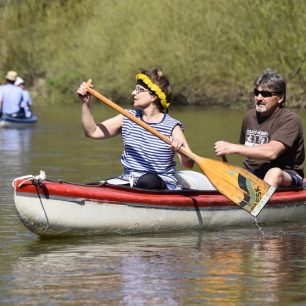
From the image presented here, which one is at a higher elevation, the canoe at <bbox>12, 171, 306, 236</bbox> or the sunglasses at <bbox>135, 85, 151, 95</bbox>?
the sunglasses at <bbox>135, 85, 151, 95</bbox>

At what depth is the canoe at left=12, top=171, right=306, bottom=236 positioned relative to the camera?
30.0 feet

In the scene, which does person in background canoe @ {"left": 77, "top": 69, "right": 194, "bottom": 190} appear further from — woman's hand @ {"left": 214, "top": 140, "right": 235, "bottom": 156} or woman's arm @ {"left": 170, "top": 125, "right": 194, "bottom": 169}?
woman's hand @ {"left": 214, "top": 140, "right": 235, "bottom": 156}

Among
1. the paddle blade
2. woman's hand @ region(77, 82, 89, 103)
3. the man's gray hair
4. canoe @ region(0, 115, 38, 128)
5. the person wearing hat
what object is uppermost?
the man's gray hair

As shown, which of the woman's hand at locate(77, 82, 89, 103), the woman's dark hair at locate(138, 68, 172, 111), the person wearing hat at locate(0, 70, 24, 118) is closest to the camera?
the woman's hand at locate(77, 82, 89, 103)

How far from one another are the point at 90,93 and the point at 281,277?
8.48ft

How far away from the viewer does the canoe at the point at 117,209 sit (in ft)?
30.0

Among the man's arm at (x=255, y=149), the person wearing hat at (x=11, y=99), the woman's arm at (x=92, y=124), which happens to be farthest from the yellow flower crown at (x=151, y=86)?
the person wearing hat at (x=11, y=99)

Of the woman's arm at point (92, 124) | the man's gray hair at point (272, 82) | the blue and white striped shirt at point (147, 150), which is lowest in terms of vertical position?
the blue and white striped shirt at point (147, 150)

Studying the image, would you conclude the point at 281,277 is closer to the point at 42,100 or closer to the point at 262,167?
the point at 262,167

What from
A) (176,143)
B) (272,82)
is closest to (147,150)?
(176,143)

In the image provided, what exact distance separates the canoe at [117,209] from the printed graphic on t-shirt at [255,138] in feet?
1.58

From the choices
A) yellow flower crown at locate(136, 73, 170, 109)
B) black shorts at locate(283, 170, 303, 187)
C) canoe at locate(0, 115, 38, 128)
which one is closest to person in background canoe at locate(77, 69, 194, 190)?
yellow flower crown at locate(136, 73, 170, 109)

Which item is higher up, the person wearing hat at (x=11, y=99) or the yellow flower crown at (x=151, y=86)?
the yellow flower crown at (x=151, y=86)

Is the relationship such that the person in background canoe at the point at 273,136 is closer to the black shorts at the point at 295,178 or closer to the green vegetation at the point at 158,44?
the black shorts at the point at 295,178
